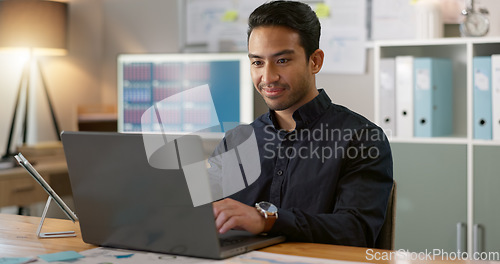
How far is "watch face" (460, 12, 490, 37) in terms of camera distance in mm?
2691

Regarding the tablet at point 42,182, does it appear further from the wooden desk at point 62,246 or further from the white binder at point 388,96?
the white binder at point 388,96

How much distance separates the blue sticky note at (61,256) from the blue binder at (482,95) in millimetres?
1940

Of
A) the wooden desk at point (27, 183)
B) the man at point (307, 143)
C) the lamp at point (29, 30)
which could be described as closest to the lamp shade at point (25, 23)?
the lamp at point (29, 30)

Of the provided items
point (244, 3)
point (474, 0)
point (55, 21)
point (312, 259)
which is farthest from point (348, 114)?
point (55, 21)

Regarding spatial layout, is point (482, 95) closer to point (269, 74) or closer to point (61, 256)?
point (269, 74)

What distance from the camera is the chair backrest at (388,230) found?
1465 mm

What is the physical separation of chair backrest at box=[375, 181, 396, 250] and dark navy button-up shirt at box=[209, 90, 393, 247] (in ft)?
0.13

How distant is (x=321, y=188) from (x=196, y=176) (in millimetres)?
543

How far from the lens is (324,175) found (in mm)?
1525

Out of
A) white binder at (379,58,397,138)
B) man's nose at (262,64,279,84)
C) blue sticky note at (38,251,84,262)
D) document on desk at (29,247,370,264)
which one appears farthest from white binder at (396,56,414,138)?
blue sticky note at (38,251,84,262)

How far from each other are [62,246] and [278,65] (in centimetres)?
70

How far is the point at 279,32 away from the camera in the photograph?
1.59 metres

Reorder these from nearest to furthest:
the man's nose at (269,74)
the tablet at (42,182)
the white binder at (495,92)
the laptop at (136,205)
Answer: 1. the laptop at (136,205)
2. the tablet at (42,182)
3. the man's nose at (269,74)
4. the white binder at (495,92)

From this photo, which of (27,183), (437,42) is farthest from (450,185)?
(27,183)
